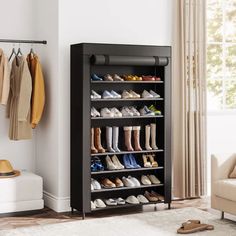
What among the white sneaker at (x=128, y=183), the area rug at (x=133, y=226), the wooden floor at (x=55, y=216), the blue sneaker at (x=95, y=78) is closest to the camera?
the area rug at (x=133, y=226)

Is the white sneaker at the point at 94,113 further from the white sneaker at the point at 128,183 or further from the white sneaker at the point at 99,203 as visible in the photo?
the white sneaker at the point at 99,203

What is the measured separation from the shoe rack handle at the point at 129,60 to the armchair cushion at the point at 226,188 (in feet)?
4.42

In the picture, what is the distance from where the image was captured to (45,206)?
591 centimetres

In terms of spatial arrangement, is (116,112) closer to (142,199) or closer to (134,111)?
(134,111)

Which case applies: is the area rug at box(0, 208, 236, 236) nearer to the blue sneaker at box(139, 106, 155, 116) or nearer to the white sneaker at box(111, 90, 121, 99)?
the blue sneaker at box(139, 106, 155, 116)

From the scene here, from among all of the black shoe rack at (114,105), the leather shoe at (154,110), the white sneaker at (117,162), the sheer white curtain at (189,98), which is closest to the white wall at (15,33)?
the black shoe rack at (114,105)

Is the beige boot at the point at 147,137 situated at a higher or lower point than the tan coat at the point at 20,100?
lower

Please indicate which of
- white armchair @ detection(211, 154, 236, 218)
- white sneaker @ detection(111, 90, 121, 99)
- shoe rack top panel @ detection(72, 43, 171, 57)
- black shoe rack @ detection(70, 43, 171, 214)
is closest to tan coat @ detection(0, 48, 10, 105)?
black shoe rack @ detection(70, 43, 171, 214)

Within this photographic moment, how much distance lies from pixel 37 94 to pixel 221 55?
248 centimetres

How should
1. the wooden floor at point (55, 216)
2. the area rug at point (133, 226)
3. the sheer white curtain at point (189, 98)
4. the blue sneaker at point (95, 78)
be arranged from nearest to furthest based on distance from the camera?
the area rug at point (133, 226), the wooden floor at point (55, 216), the blue sneaker at point (95, 78), the sheer white curtain at point (189, 98)

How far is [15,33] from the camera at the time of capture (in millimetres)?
6008

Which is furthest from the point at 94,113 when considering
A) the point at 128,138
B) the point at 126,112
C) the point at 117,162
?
the point at 117,162

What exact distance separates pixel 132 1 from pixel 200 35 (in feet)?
3.08

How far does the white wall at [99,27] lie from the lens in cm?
559
